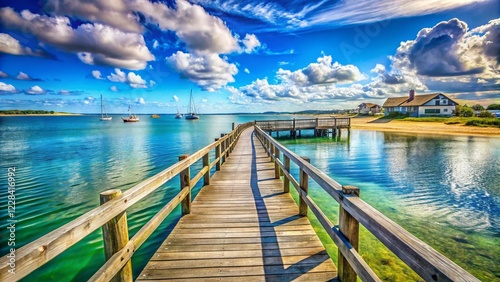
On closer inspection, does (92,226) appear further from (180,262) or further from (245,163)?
(245,163)

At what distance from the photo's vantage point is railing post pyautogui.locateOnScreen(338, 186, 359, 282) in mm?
2473

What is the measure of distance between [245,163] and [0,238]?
8.06 metres

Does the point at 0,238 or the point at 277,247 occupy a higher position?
the point at 277,247

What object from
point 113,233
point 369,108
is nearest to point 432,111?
point 369,108

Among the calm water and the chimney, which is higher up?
the chimney

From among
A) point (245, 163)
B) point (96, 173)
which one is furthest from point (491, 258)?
point (96, 173)

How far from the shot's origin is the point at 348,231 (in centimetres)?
252

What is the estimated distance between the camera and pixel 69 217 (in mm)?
7910

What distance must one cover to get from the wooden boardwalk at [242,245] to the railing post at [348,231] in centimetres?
28

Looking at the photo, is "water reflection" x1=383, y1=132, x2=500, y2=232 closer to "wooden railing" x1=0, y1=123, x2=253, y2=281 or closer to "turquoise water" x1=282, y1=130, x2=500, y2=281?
"turquoise water" x1=282, y1=130, x2=500, y2=281

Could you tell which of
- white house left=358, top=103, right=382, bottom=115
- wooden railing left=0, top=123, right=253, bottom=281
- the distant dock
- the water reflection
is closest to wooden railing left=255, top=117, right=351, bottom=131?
the distant dock

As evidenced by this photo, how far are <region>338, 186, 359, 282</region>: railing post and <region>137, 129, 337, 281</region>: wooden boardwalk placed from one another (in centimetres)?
28

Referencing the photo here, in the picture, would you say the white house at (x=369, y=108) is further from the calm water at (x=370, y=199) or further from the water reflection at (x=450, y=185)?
the calm water at (x=370, y=199)

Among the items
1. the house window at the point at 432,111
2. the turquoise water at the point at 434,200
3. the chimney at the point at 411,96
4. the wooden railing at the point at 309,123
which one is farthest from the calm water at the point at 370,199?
the chimney at the point at 411,96
